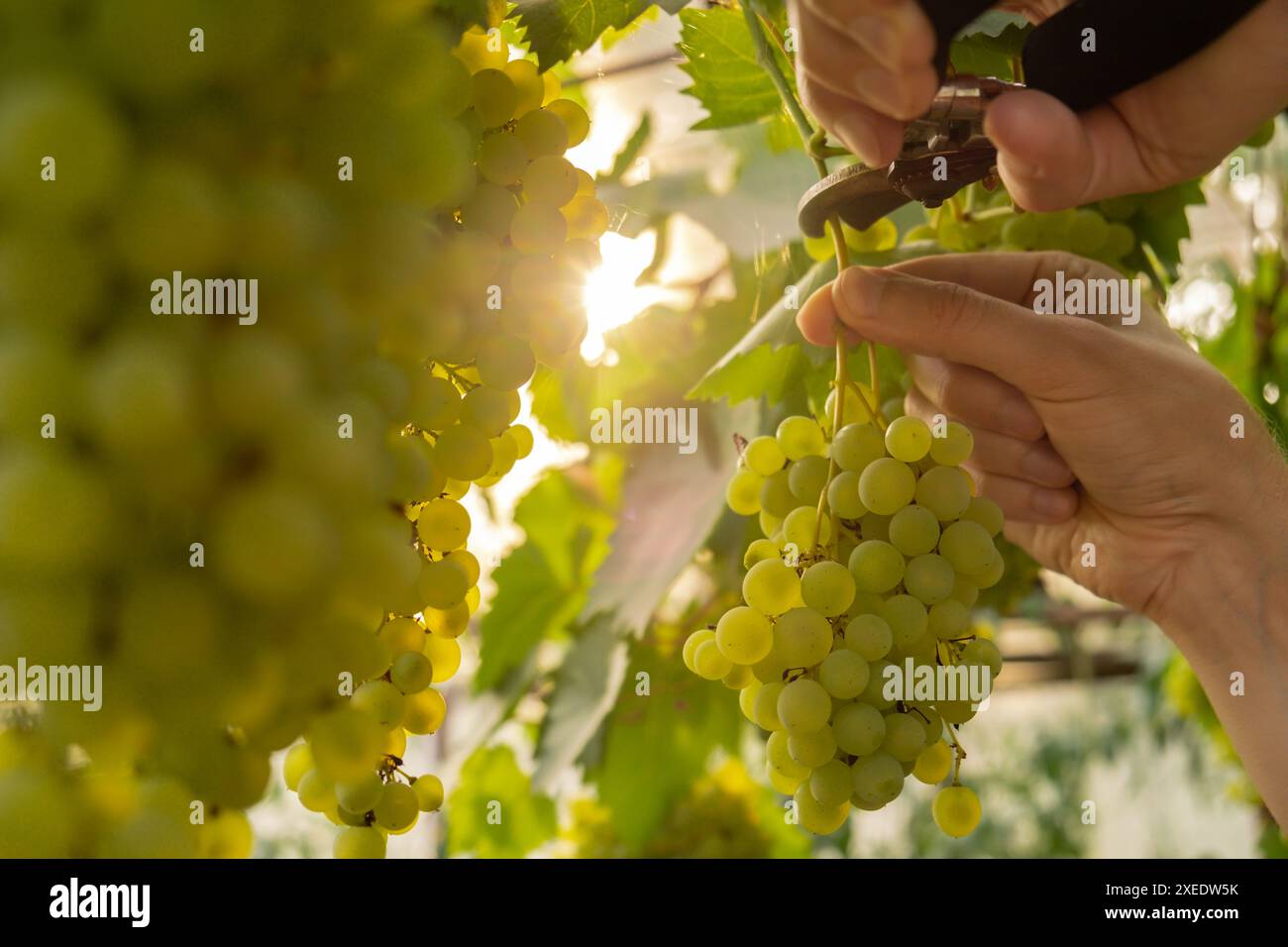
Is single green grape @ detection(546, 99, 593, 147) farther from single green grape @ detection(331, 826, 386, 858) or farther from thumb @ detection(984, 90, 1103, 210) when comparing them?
single green grape @ detection(331, 826, 386, 858)

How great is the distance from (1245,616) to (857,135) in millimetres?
597

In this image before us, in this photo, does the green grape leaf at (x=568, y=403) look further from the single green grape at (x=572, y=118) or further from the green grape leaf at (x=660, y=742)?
the single green grape at (x=572, y=118)

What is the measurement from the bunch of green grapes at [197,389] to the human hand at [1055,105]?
0.15m

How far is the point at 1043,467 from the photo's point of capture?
0.75 metres

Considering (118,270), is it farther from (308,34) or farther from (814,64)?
(814,64)

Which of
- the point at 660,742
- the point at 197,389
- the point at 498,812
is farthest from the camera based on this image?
the point at 498,812

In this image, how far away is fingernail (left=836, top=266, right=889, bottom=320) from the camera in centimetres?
55

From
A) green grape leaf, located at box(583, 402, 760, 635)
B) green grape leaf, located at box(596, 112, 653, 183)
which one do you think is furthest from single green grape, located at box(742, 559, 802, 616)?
green grape leaf, located at box(596, 112, 653, 183)

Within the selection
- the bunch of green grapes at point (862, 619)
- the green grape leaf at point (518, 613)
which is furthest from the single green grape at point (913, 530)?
the green grape leaf at point (518, 613)

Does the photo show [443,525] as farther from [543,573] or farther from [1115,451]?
[543,573]

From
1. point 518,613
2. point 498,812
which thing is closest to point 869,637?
point 518,613

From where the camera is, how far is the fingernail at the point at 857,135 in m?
0.41

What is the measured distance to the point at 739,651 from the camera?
49cm

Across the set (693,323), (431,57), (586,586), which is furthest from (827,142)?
(586,586)
